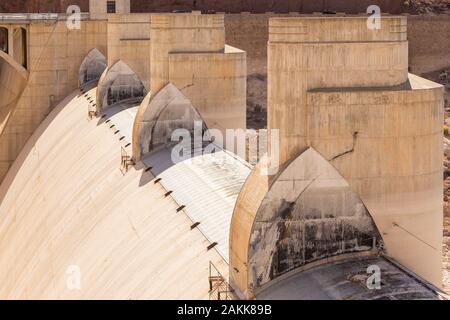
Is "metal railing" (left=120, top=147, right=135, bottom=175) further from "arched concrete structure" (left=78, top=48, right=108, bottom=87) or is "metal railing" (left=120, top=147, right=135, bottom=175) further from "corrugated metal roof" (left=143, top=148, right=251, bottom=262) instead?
"arched concrete structure" (left=78, top=48, right=108, bottom=87)

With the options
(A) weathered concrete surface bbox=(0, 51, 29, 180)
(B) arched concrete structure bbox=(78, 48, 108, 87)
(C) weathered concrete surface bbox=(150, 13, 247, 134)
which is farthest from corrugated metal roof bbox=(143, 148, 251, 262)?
(A) weathered concrete surface bbox=(0, 51, 29, 180)

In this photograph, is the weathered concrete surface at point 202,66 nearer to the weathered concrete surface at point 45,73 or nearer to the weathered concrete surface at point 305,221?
the weathered concrete surface at point 305,221

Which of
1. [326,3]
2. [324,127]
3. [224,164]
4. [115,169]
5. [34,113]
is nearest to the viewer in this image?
[324,127]

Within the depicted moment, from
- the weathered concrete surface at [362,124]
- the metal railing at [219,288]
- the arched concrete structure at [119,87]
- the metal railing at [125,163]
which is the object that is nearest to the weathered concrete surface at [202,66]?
the metal railing at [125,163]

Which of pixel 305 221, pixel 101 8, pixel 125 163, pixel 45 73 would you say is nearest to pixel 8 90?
pixel 45 73

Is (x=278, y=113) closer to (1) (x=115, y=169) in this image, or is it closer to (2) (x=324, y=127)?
(2) (x=324, y=127)

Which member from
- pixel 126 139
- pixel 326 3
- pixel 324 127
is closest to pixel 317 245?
pixel 324 127
